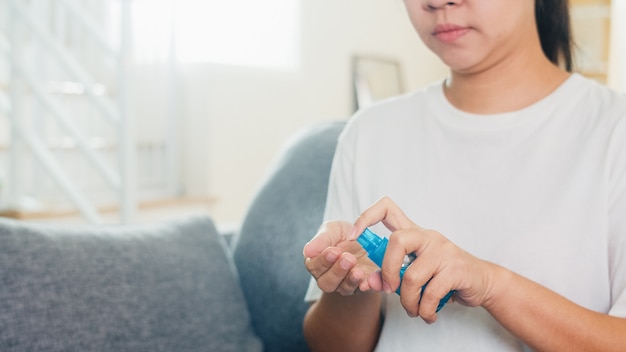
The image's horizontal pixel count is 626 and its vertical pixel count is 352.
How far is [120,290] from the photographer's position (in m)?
1.00

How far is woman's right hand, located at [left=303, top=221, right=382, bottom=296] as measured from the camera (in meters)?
0.66

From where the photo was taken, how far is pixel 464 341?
827 millimetres

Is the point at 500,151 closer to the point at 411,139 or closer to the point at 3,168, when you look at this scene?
the point at 411,139

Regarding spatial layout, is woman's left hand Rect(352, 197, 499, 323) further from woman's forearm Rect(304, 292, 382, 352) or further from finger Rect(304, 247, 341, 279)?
woman's forearm Rect(304, 292, 382, 352)

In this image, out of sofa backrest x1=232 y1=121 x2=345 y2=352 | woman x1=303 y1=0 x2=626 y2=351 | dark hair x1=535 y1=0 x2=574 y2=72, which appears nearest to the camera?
woman x1=303 y1=0 x2=626 y2=351

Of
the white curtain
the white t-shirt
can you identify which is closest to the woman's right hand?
the white t-shirt

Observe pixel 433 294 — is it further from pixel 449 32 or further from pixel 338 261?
pixel 449 32

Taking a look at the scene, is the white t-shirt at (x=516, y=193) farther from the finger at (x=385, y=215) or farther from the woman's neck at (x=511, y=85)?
the finger at (x=385, y=215)

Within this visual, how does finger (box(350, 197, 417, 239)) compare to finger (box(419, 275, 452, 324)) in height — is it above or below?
above

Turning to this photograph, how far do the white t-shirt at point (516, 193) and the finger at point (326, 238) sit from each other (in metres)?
0.11

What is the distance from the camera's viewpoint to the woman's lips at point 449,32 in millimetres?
832

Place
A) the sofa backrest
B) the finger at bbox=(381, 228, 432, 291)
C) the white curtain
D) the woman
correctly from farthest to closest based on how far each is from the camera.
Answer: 1. the white curtain
2. the sofa backrest
3. the woman
4. the finger at bbox=(381, 228, 432, 291)

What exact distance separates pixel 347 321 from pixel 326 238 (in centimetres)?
27

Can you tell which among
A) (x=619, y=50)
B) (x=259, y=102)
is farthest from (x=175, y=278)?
(x=259, y=102)
